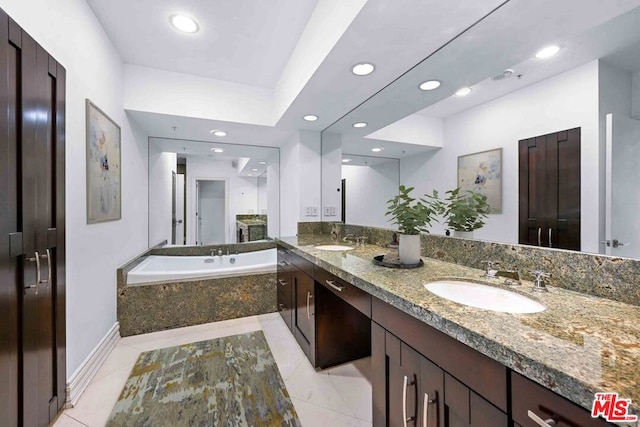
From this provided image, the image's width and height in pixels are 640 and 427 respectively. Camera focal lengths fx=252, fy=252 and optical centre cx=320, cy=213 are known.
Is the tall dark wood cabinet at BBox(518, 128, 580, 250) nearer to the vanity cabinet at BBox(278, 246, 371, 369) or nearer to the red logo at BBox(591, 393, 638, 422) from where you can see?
the red logo at BBox(591, 393, 638, 422)

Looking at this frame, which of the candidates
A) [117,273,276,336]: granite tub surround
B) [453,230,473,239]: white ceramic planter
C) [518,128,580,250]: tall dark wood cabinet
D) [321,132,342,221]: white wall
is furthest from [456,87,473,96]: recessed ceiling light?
[117,273,276,336]: granite tub surround

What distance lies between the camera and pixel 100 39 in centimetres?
183

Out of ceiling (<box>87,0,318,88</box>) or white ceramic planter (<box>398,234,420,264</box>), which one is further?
ceiling (<box>87,0,318,88</box>)

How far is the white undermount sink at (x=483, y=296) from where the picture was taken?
3.20 feet

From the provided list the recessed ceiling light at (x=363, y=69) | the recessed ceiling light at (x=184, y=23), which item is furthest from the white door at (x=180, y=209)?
the recessed ceiling light at (x=363, y=69)

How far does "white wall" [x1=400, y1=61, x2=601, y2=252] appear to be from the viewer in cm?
96

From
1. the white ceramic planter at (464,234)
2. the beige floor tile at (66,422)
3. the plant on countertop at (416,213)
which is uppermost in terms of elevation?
the plant on countertop at (416,213)

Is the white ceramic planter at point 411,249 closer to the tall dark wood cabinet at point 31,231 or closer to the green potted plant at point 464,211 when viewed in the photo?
the green potted plant at point 464,211

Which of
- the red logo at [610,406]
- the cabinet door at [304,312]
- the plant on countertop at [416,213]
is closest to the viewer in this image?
the red logo at [610,406]

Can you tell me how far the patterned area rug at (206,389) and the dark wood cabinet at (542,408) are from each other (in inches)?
48.2

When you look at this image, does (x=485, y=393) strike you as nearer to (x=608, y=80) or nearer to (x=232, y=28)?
(x=608, y=80)

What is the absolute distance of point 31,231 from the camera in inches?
47.2

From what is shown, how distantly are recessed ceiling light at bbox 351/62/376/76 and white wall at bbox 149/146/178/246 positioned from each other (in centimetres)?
259

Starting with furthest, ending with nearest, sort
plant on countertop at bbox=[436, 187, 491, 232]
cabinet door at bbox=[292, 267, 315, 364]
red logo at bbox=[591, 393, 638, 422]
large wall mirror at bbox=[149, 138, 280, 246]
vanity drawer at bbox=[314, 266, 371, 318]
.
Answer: large wall mirror at bbox=[149, 138, 280, 246], cabinet door at bbox=[292, 267, 315, 364], plant on countertop at bbox=[436, 187, 491, 232], vanity drawer at bbox=[314, 266, 371, 318], red logo at bbox=[591, 393, 638, 422]
